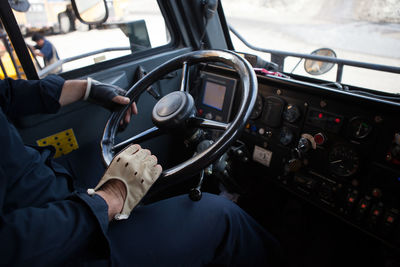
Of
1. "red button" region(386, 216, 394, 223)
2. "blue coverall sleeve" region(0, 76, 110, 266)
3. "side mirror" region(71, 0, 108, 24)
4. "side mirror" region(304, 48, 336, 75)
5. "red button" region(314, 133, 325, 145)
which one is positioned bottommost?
"red button" region(386, 216, 394, 223)

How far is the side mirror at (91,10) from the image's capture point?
Answer: 148 centimetres

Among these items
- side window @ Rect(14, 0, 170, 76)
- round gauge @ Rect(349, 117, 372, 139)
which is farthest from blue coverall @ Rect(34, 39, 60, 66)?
round gauge @ Rect(349, 117, 372, 139)

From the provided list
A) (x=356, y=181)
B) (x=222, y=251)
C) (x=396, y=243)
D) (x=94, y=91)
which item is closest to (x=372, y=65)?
(x=356, y=181)

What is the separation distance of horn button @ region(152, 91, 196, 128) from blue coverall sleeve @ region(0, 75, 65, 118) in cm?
50

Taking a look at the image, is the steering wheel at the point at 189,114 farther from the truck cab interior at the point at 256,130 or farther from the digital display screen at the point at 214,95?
the digital display screen at the point at 214,95

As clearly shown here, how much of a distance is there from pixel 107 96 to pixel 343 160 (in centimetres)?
109

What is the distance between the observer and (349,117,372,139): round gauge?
1.10 metres

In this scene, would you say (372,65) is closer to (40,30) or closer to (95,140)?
(95,140)

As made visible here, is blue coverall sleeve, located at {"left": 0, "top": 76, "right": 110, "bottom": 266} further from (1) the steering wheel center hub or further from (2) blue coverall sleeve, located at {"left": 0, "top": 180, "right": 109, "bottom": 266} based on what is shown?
(1) the steering wheel center hub

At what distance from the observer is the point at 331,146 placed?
4.04 feet

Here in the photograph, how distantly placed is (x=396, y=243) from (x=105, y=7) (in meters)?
1.86

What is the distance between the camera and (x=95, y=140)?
60.6 inches

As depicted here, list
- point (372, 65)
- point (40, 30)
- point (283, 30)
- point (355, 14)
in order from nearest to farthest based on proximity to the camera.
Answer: point (372, 65)
point (355, 14)
point (40, 30)
point (283, 30)

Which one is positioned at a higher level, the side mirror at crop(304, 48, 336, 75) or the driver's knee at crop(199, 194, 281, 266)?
the side mirror at crop(304, 48, 336, 75)
